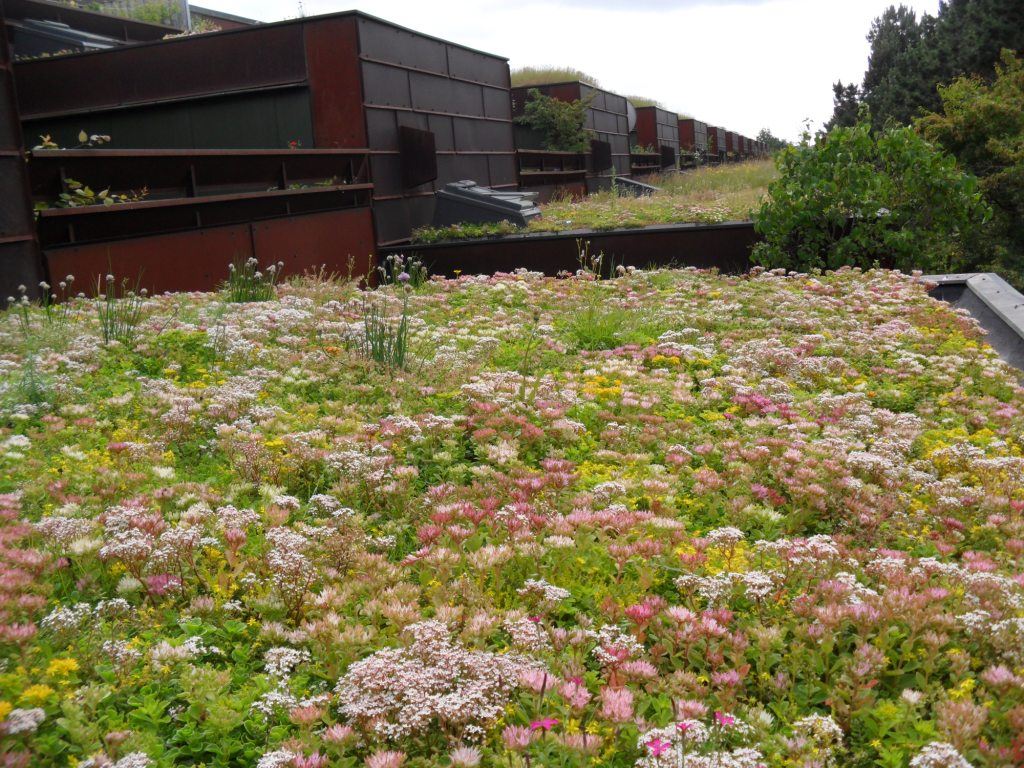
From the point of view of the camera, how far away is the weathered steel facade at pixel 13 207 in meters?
9.89

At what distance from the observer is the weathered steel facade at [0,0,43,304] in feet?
32.4

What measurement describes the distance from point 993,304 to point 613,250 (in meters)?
7.67

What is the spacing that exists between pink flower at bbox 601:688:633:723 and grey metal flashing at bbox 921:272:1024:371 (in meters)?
6.74

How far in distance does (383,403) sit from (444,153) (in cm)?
1688

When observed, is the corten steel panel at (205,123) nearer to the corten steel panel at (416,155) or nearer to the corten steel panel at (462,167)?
the corten steel panel at (416,155)

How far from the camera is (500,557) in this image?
11.6 feet

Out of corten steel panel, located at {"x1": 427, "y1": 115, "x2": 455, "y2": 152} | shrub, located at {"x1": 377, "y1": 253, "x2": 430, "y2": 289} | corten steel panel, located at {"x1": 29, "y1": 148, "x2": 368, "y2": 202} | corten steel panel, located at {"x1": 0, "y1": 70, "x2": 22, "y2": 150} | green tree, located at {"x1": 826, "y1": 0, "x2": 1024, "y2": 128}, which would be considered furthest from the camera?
green tree, located at {"x1": 826, "y1": 0, "x2": 1024, "y2": 128}

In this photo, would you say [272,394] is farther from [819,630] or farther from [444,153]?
[444,153]

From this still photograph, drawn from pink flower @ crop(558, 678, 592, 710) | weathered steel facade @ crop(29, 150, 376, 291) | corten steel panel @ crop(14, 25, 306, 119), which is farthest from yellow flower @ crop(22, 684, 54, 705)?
corten steel panel @ crop(14, 25, 306, 119)

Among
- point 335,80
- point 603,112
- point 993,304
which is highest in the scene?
point 603,112

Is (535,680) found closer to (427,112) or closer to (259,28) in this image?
(259,28)

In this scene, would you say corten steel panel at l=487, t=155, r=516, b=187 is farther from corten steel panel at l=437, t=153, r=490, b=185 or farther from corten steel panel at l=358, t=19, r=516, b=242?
corten steel panel at l=437, t=153, r=490, b=185

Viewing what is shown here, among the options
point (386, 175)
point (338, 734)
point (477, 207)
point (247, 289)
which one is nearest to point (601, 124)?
point (477, 207)

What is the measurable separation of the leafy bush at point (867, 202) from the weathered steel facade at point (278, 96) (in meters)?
8.37
